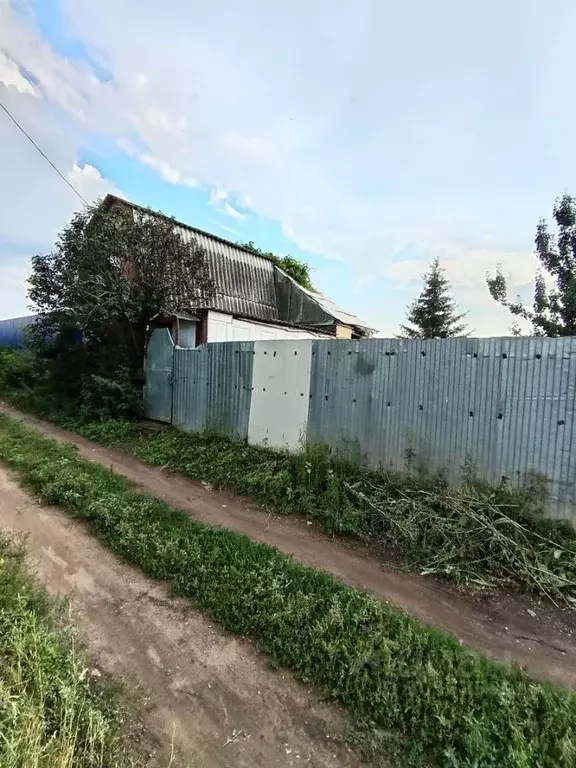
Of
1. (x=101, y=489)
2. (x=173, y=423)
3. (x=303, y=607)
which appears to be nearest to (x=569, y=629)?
(x=303, y=607)

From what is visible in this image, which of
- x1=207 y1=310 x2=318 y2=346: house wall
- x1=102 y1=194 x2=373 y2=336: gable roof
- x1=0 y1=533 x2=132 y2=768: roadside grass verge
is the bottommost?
x1=0 y1=533 x2=132 y2=768: roadside grass verge

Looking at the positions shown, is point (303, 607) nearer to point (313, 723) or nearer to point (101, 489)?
point (313, 723)

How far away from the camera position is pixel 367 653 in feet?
7.78

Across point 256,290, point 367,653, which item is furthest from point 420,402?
point 256,290

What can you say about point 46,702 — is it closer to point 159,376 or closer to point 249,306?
point 159,376

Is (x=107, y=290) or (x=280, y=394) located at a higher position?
(x=107, y=290)

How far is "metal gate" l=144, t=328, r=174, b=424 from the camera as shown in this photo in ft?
27.7

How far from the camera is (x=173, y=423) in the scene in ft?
27.1

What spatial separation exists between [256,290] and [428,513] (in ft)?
38.8

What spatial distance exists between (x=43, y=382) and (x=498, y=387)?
37.9 feet

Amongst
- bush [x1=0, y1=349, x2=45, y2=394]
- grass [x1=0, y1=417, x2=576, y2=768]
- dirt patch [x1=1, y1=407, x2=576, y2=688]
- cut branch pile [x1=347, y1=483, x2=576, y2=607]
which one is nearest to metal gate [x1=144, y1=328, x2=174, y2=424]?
dirt patch [x1=1, y1=407, x2=576, y2=688]

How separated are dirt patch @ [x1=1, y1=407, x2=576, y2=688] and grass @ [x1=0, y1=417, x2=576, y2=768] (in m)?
0.26

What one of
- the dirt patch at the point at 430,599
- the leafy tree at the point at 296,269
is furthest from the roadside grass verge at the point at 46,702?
the leafy tree at the point at 296,269

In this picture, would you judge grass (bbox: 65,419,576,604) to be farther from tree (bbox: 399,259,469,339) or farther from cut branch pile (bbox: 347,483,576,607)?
tree (bbox: 399,259,469,339)
